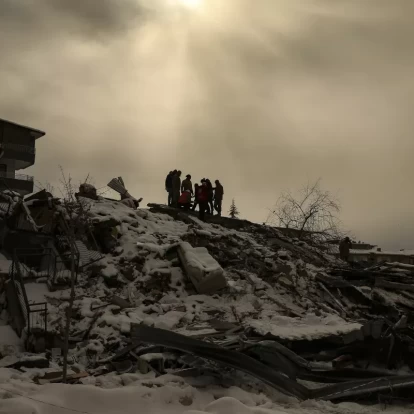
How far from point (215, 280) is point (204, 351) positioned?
4.99m

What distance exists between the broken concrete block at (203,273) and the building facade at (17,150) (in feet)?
96.0

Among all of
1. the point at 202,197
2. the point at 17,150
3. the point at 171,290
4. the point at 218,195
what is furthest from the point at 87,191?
the point at 17,150

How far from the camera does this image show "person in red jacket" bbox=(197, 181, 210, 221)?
57.8 ft

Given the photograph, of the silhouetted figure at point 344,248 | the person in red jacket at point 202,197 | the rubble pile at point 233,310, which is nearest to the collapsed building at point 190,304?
the rubble pile at point 233,310

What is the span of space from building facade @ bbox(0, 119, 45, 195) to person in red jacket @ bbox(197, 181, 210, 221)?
24.5 m

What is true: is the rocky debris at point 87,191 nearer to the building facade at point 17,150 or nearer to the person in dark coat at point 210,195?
the person in dark coat at point 210,195

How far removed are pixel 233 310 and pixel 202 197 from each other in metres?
7.84

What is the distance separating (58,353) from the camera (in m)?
8.37

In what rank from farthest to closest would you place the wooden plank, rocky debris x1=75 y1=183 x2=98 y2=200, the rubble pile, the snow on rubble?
1. rocky debris x1=75 y1=183 x2=98 y2=200
2. the wooden plank
3. the snow on rubble
4. the rubble pile

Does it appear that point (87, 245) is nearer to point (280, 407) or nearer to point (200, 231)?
point (200, 231)

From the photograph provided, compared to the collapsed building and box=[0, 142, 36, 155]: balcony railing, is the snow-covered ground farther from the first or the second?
box=[0, 142, 36, 155]: balcony railing

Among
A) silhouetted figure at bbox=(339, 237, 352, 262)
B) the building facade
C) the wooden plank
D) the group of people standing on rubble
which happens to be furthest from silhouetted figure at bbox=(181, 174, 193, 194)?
the building facade

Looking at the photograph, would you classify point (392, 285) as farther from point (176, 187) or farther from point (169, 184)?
point (169, 184)

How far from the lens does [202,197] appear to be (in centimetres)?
1775
